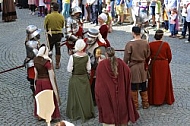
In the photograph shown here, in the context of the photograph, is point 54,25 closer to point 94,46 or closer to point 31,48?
point 31,48

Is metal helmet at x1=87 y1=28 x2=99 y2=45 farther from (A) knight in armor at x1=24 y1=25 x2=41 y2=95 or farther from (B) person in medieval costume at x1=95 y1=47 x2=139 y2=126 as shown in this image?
(B) person in medieval costume at x1=95 y1=47 x2=139 y2=126

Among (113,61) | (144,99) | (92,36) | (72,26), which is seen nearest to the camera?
(113,61)

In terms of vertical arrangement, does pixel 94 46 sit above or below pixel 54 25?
below

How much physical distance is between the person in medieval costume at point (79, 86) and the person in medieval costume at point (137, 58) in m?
0.78

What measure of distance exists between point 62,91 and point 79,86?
1678mm

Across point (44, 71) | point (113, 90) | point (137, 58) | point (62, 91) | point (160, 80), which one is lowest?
point (62, 91)

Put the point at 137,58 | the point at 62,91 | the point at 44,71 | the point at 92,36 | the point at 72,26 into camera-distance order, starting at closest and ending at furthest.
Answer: the point at 44,71, the point at 137,58, the point at 92,36, the point at 62,91, the point at 72,26

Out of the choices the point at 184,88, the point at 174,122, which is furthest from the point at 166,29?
the point at 174,122

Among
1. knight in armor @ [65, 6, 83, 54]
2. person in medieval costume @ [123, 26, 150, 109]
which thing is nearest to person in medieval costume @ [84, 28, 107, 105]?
person in medieval costume @ [123, 26, 150, 109]

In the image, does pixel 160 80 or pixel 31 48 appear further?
pixel 160 80

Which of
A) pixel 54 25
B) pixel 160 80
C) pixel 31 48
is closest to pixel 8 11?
pixel 54 25

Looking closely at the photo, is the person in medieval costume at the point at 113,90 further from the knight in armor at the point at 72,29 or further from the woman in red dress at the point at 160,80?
the knight in armor at the point at 72,29

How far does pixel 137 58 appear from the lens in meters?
7.10

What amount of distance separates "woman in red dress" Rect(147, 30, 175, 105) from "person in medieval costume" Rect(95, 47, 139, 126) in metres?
1.57
